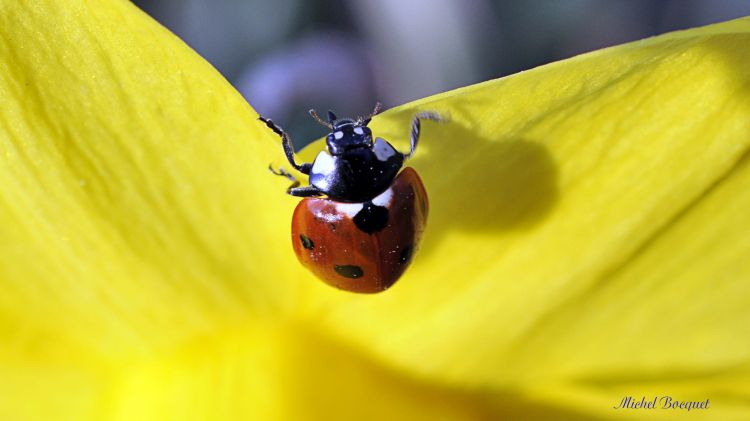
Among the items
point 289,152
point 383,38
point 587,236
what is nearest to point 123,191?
point 289,152

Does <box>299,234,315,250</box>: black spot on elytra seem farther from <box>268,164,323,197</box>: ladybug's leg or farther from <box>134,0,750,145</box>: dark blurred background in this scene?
<box>134,0,750,145</box>: dark blurred background

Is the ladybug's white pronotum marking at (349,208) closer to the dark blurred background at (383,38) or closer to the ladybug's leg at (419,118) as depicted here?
the ladybug's leg at (419,118)

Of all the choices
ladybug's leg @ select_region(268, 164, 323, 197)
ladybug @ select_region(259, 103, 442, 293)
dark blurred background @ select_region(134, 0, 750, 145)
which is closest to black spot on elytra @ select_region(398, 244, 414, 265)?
ladybug @ select_region(259, 103, 442, 293)

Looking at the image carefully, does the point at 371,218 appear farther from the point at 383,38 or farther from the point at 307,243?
the point at 383,38

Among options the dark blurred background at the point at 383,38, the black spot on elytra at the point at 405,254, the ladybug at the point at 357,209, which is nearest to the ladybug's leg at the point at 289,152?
the ladybug at the point at 357,209

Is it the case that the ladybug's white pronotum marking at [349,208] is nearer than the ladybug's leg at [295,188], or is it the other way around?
the ladybug's leg at [295,188]

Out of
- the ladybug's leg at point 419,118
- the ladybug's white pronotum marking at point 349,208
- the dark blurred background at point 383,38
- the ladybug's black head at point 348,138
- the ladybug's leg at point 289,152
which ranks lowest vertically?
the dark blurred background at point 383,38

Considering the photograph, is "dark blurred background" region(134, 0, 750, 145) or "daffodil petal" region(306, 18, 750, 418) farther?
"dark blurred background" region(134, 0, 750, 145)
